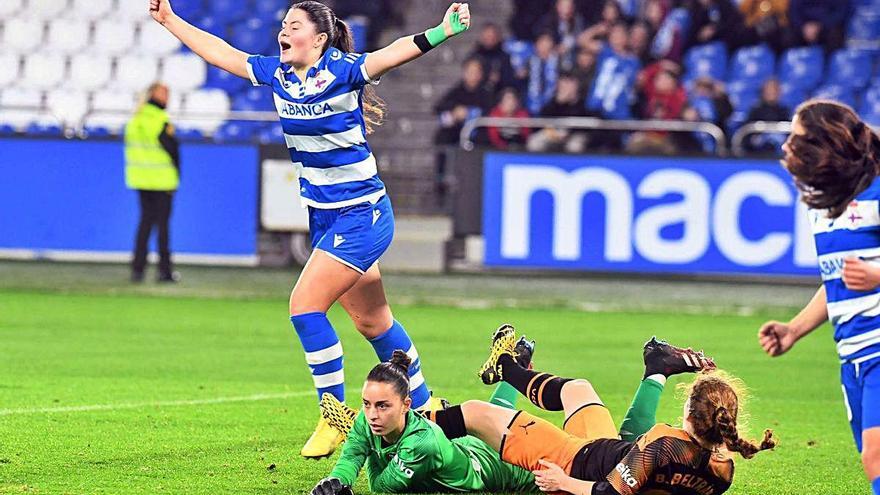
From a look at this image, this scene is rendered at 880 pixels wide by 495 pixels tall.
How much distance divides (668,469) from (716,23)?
52.2ft

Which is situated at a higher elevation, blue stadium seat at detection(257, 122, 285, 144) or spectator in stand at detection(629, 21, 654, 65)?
spectator in stand at detection(629, 21, 654, 65)

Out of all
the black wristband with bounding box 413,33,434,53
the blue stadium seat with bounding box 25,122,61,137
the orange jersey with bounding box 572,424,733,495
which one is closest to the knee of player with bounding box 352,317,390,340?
the black wristband with bounding box 413,33,434,53

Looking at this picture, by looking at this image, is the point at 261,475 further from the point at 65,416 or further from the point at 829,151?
the point at 829,151

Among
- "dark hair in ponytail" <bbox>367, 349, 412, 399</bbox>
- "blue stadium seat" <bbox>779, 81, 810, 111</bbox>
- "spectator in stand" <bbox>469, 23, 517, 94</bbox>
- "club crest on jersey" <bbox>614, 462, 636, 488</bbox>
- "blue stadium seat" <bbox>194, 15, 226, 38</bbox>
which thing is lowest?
"club crest on jersey" <bbox>614, 462, 636, 488</bbox>

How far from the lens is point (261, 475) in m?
6.74

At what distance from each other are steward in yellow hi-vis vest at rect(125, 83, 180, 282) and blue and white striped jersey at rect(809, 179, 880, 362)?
39.1 feet

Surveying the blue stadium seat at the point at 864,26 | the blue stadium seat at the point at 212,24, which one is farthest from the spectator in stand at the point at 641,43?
the blue stadium seat at the point at 212,24

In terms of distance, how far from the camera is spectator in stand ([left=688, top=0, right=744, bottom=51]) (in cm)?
2075

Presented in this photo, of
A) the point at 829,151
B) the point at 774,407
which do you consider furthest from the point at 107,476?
the point at 774,407

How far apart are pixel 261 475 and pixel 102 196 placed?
37.2ft

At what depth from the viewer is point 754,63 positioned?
67.9 ft

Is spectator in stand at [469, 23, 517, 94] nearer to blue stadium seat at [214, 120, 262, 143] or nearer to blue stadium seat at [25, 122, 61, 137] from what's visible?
blue stadium seat at [214, 120, 262, 143]

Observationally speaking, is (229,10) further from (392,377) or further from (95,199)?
(392,377)

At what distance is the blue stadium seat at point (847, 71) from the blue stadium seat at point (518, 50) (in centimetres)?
408
